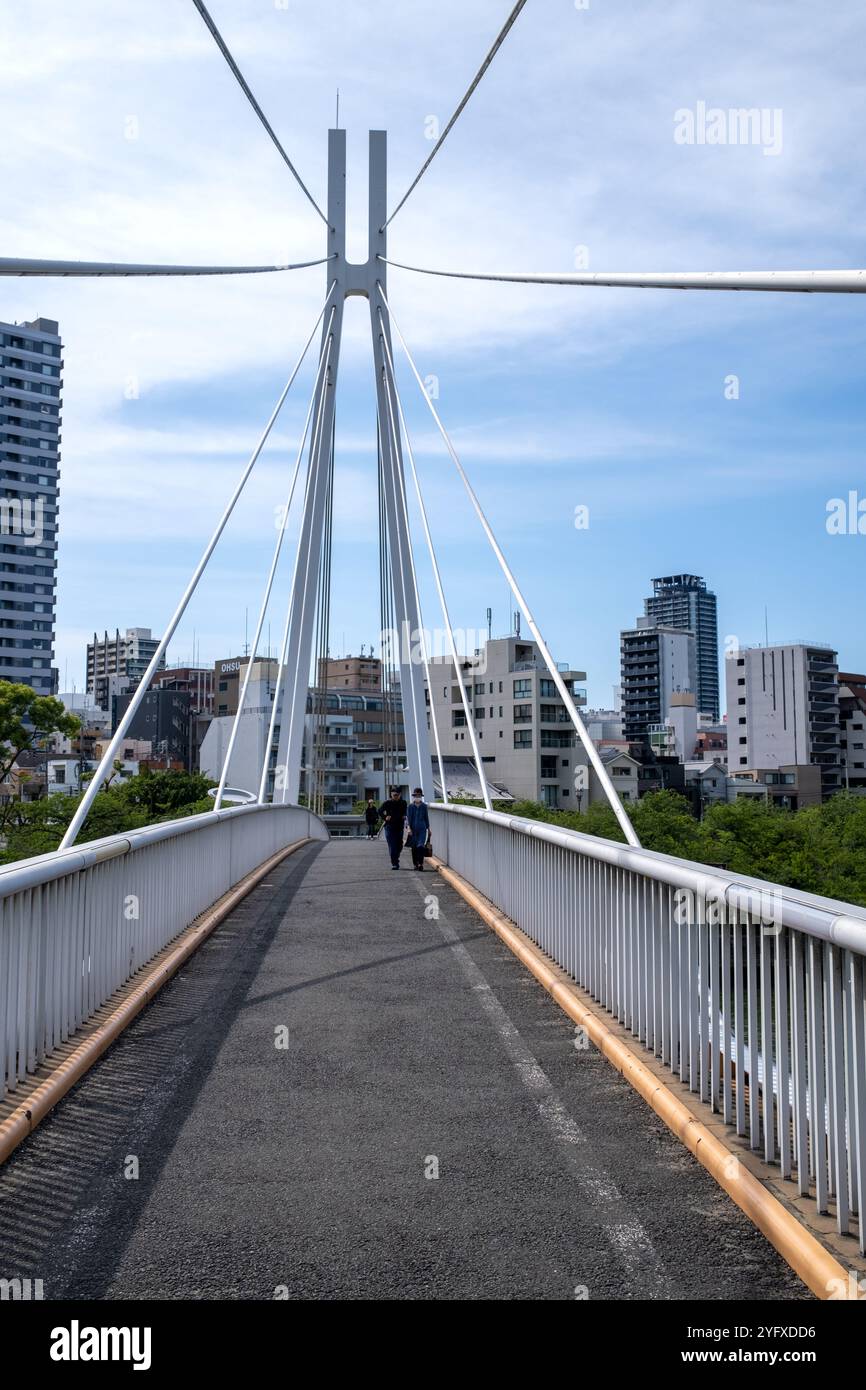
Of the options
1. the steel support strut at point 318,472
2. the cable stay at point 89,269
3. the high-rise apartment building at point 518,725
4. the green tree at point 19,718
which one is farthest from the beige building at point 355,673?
the cable stay at point 89,269

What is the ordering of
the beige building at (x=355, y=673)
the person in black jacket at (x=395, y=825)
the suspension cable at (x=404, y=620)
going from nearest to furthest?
the person in black jacket at (x=395, y=825)
the suspension cable at (x=404, y=620)
the beige building at (x=355, y=673)

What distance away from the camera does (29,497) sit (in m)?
145

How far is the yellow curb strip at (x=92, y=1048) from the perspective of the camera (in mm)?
5324

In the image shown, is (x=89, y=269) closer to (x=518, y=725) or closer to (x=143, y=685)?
(x=143, y=685)

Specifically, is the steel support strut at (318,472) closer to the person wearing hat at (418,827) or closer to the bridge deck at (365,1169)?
the person wearing hat at (418,827)

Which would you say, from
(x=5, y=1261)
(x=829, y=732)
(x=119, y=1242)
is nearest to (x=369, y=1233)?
(x=119, y=1242)

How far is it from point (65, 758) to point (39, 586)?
34.6m

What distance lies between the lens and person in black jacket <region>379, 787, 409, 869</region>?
763 inches

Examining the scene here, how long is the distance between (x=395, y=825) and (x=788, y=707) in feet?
319

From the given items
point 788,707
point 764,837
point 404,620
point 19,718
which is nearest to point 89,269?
point 404,620

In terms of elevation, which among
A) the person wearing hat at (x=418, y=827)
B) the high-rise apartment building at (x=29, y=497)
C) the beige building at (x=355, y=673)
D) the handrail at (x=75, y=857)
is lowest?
the person wearing hat at (x=418, y=827)

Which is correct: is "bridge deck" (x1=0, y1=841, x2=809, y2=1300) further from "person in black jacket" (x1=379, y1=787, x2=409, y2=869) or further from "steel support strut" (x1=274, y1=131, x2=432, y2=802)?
"steel support strut" (x1=274, y1=131, x2=432, y2=802)

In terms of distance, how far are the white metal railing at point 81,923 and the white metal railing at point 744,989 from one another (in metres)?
3.03

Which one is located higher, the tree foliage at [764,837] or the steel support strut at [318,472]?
the steel support strut at [318,472]
